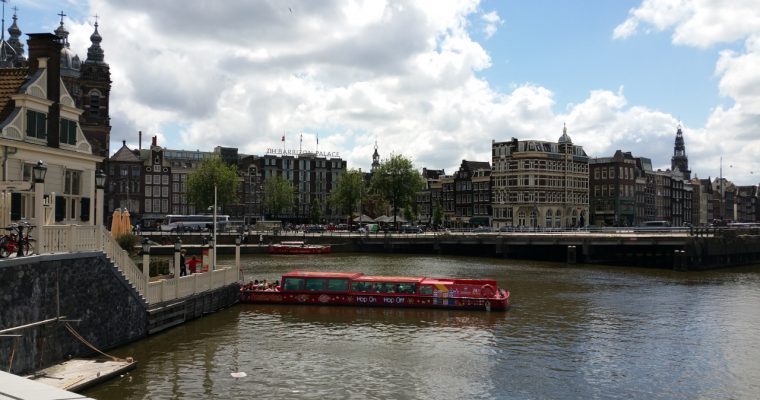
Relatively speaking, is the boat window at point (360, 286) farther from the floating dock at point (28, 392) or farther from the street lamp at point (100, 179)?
the floating dock at point (28, 392)

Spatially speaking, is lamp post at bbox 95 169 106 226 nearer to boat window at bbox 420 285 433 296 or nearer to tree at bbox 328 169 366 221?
boat window at bbox 420 285 433 296

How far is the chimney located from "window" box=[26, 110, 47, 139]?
33 cm

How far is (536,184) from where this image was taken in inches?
5202

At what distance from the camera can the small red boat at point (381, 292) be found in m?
43.5

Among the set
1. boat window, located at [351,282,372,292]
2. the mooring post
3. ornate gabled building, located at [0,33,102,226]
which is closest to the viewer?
ornate gabled building, located at [0,33,102,226]

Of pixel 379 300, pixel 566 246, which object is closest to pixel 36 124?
pixel 379 300

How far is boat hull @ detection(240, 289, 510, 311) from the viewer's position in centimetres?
4297

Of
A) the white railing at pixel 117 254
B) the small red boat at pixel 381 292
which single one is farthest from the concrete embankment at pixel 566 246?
the white railing at pixel 117 254

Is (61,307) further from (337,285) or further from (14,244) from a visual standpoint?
(337,285)

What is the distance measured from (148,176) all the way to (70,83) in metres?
45.3

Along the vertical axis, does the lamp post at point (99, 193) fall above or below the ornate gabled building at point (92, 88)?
below

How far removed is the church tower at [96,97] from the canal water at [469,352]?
55896 mm

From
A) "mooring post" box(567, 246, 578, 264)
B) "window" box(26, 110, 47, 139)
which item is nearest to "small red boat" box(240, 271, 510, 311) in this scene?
"window" box(26, 110, 47, 139)

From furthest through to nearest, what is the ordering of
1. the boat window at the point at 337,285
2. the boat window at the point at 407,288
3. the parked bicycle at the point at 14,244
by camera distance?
the boat window at the point at 337,285, the boat window at the point at 407,288, the parked bicycle at the point at 14,244
